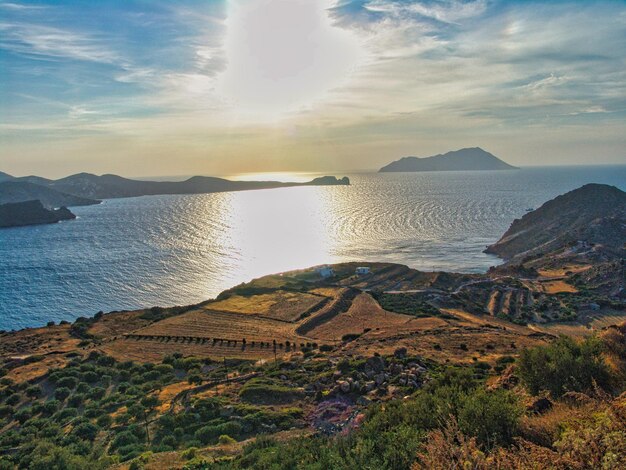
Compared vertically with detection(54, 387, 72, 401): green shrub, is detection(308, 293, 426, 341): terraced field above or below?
below

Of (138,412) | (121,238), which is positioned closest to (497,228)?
(121,238)

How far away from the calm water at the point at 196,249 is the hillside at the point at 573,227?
792 cm

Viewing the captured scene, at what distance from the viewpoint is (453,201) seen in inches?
7771

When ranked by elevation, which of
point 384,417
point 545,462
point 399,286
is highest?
point 545,462

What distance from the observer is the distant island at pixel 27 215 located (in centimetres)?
16645

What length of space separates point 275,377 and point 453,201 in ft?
608

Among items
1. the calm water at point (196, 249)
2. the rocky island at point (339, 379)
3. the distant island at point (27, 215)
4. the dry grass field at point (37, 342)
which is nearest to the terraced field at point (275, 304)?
the rocky island at point (339, 379)

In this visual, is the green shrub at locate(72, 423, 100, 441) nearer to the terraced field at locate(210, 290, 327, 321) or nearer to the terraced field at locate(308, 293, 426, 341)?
the terraced field at locate(308, 293, 426, 341)

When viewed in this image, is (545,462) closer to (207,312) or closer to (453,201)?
(207,312)

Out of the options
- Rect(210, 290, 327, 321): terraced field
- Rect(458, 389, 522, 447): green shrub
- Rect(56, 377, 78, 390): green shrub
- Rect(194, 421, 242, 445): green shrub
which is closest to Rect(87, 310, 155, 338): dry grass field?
Rect(210, 290, 327, 321): terraced field

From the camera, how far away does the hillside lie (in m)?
91.8

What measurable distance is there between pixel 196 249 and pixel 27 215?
107 metres

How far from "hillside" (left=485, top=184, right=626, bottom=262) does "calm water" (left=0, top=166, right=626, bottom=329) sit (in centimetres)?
792

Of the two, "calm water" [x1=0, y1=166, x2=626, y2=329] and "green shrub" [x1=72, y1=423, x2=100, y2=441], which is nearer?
"green shrub" [x1=72, y1=423, x2=100, y2=441]
